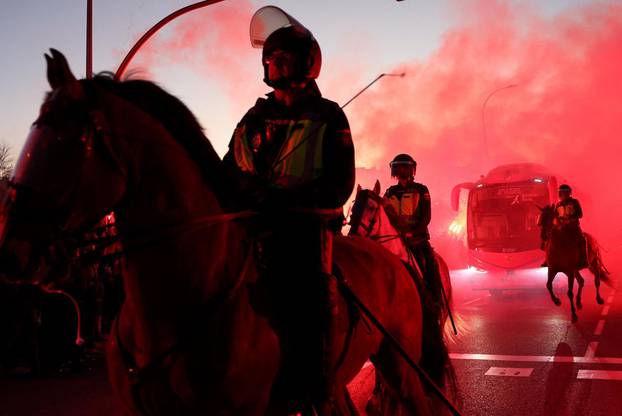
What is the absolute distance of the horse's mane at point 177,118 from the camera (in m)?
2.68

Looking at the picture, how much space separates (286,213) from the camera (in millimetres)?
3064

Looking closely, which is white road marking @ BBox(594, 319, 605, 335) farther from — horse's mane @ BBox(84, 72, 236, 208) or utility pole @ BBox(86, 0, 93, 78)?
utility pole @ BBox(86, 0, 93, 78)

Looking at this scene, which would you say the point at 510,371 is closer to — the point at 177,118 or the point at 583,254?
the point at 177,118

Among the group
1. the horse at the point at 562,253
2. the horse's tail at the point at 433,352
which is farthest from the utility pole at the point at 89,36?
the horse at the point at 562,253

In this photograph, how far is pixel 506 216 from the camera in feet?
70.9

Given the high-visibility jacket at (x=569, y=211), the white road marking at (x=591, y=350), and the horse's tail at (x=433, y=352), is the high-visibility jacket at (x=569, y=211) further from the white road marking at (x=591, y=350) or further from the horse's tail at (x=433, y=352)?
the horse's tail at (x=433, y=352)

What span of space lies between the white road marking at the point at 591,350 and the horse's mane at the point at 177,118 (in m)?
7.77

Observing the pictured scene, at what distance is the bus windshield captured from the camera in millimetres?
21109

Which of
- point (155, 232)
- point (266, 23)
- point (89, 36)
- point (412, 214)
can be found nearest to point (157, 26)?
point (89, 36)

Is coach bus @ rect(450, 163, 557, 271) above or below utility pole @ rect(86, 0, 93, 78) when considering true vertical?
A: below

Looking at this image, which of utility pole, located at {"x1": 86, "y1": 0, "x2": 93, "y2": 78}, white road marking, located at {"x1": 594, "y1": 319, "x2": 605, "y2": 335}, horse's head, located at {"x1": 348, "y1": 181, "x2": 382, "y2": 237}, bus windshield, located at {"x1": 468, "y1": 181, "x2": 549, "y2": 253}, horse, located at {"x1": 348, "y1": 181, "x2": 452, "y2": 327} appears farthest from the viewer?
bus windshield, located at {"x1": 468, "y1": 181, "x2": 549, "y2": 253}

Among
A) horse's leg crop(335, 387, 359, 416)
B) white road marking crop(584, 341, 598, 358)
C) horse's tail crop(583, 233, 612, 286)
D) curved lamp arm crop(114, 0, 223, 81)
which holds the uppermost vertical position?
curved lamp arm crop(114, 0, 223, 81)

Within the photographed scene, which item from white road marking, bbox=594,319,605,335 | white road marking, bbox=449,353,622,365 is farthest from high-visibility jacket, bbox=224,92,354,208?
white road marking, bbox=594,319,605,335

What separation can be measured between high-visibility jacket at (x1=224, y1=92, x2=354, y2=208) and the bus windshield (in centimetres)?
1917
